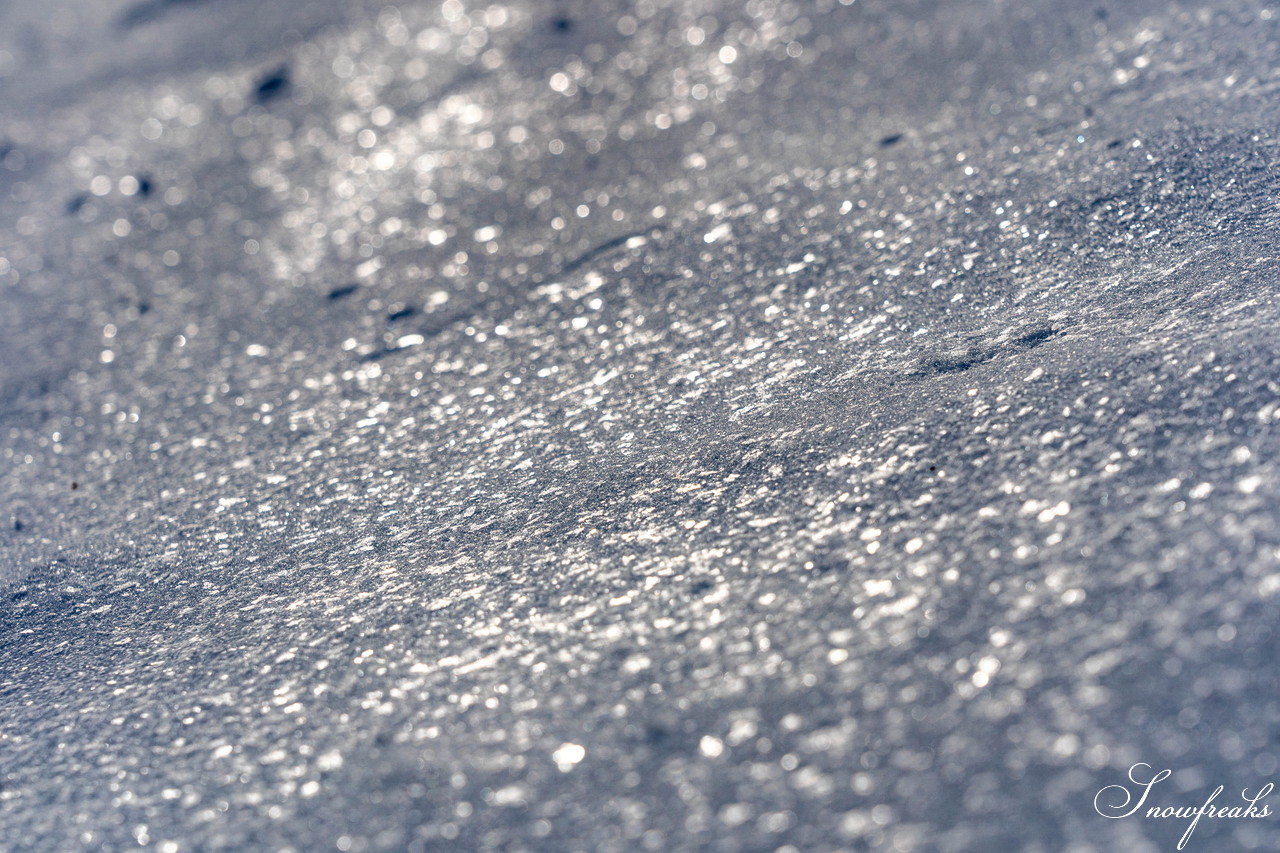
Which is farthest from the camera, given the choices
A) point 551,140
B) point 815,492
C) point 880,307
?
point 551,140

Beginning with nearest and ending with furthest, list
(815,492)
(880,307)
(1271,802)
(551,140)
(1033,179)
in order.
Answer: (1271,802), (815,492), (880,307), (1033,179), (551,140)

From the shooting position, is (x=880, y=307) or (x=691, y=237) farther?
(x=691, y=237)

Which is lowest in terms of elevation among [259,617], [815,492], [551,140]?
[815,492]

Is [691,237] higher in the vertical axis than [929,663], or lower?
higher

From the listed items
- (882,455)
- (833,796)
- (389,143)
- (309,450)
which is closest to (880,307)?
(882,455)

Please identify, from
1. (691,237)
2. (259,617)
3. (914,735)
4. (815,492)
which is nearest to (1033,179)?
(691,237)

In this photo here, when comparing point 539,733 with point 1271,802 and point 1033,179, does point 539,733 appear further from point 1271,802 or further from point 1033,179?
point 1033,179
